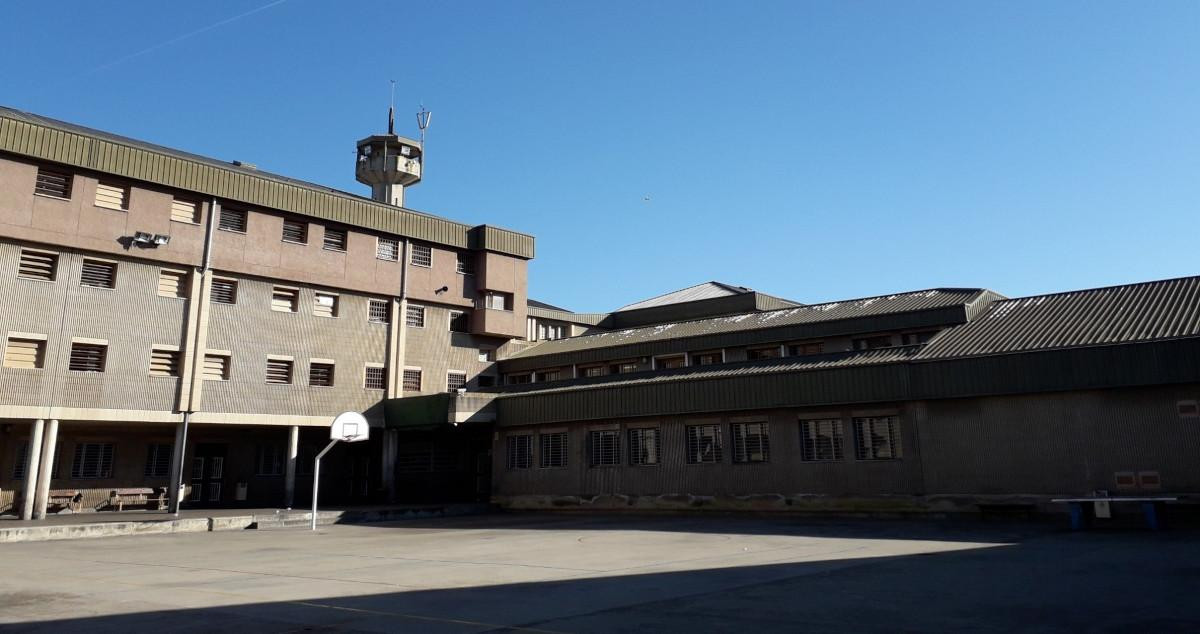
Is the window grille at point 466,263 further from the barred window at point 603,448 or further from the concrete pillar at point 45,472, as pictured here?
the concrete pillar at point 45,472

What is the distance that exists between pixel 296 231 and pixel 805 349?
22.2 m

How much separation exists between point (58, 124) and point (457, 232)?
56.0 feet

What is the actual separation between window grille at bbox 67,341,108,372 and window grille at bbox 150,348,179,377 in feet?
5.51

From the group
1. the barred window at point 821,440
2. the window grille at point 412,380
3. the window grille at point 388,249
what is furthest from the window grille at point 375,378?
the barred window at point 821,440

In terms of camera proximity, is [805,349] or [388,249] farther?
[388,249]

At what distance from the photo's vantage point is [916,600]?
373 inches

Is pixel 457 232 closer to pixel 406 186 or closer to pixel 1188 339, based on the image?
pixel 406 186

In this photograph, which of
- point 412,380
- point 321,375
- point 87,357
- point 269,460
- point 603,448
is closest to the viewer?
point 87,357

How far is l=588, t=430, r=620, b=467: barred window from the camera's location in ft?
104

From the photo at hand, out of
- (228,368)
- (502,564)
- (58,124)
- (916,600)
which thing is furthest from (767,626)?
(58,124)

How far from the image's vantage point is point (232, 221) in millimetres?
33000

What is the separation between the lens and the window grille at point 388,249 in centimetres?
3738

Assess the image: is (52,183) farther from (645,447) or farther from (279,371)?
(645,447)

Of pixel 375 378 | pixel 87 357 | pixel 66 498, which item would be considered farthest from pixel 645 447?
pixel 66 498
